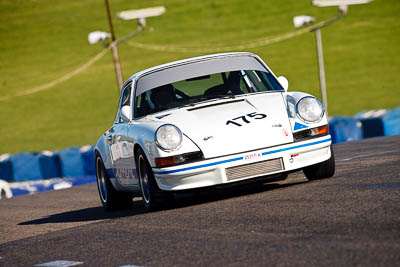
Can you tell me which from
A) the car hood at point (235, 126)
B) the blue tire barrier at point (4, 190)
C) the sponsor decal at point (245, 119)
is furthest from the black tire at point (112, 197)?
the blue tire barrier at point (4, 190)

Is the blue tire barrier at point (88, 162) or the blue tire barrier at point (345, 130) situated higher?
the blue tire barrier at point (88, 162)

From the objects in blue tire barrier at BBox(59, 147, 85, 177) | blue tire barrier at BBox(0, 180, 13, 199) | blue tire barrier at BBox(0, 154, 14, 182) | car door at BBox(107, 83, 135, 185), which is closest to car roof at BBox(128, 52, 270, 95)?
car door at BBox(107, 83, 135, 185)

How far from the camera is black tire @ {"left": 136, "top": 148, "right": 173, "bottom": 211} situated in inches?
328

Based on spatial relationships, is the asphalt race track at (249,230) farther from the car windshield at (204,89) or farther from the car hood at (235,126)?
the car windshield at (204,89)

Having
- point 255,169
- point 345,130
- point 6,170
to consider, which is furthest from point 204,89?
point 345,130

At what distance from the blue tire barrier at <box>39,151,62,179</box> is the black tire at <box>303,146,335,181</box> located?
46.2 feet

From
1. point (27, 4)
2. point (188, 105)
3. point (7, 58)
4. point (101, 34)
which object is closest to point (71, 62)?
point (7, 58)

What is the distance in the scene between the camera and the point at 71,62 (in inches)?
2434

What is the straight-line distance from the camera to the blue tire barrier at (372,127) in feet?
76.4

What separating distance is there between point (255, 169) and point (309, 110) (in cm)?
78

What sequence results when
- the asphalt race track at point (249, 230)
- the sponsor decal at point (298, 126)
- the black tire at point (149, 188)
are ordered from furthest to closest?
the black tire at point (149, 188) < the sponsor decal at point (298, 126) < the asphalt race track at point (249, 230)

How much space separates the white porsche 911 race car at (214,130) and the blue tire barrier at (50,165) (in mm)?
12942

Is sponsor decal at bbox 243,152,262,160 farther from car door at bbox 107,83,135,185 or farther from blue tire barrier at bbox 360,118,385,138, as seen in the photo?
blue tire barrier at bbox 360,118,385,138

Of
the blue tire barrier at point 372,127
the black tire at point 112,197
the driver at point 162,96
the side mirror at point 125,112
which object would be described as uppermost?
the driver at point 162,96
